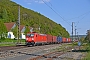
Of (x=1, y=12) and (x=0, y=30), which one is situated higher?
(x=1, y=12)

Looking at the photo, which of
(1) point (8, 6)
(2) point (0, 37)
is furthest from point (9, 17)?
(2) point (0, 37)

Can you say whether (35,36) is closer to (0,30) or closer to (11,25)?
(0,30)

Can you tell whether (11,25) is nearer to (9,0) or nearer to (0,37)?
(0,37)

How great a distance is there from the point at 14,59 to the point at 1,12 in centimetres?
12011

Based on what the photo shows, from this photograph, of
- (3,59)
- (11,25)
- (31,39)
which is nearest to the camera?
(3,59)

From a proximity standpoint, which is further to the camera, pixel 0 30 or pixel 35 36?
pixel 0 30

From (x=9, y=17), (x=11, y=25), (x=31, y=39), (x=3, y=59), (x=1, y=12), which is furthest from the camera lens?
(x=9, y=17)

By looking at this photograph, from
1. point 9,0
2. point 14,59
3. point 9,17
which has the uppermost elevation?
point 9,0

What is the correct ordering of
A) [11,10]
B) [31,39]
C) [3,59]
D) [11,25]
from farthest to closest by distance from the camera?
[11,10], [11,25], [31,39], [3,59]

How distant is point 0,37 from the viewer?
279ft

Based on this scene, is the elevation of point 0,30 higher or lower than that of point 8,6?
lower

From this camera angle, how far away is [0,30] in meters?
79.9

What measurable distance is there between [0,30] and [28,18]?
91.6 meters

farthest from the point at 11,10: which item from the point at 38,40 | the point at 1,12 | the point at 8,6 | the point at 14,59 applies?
the point at 14,59
